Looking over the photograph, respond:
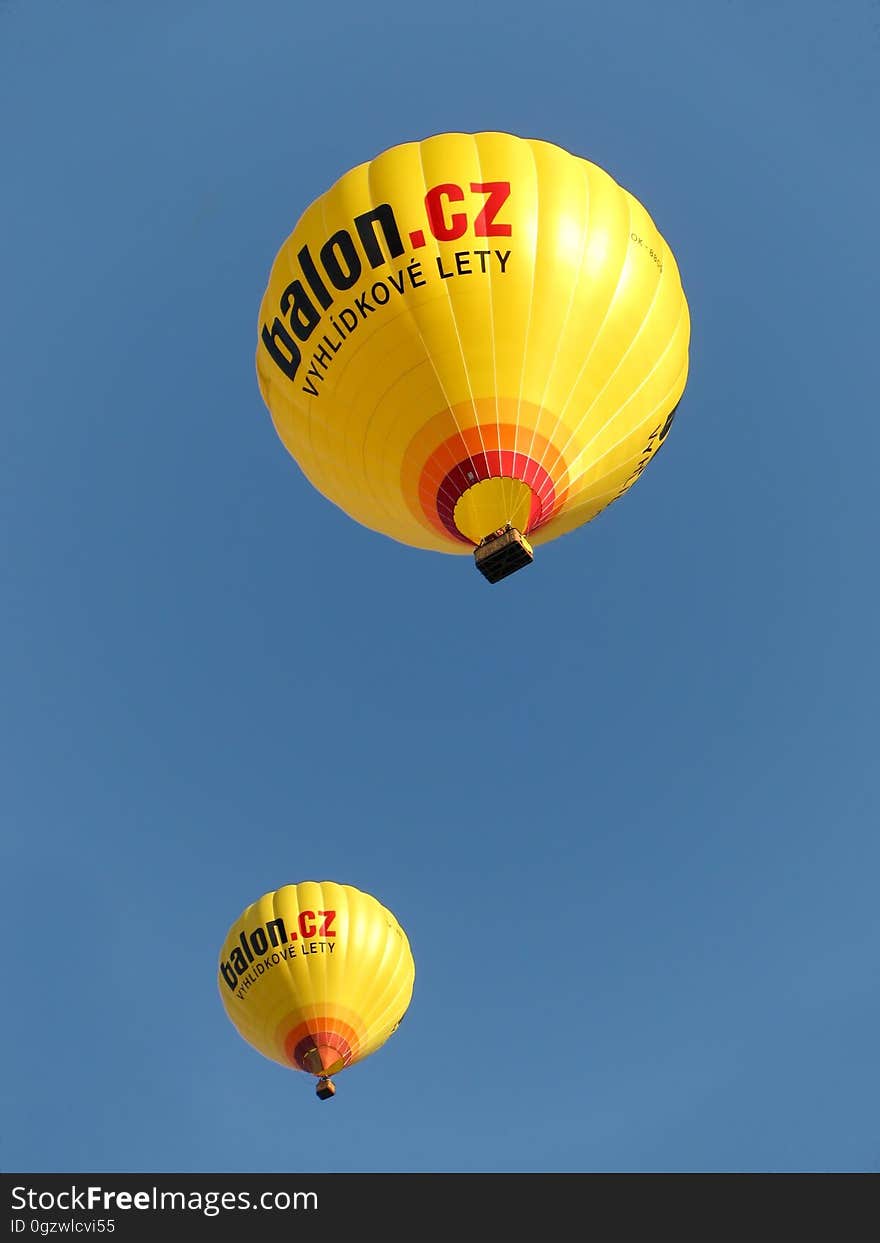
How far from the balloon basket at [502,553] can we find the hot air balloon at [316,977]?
33.3 feet

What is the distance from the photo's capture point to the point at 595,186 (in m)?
13.3

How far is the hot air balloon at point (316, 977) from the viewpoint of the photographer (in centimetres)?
1864

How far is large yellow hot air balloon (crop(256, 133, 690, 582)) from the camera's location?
12172mm

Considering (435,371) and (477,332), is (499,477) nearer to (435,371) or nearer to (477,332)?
(435,371)

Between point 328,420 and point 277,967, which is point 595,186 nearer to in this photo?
point 328,420

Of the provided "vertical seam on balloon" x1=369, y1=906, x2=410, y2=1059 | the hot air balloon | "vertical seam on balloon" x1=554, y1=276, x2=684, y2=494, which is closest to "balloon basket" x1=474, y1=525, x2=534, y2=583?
"vertical seam on balloon" x1=554, y1=276, x2=684, y2=494

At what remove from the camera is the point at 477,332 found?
12.1 m

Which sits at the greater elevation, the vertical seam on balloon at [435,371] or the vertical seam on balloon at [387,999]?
the vertical seam on balloon at [435,371]

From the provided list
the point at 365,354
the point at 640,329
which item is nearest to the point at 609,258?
the point at 640,329

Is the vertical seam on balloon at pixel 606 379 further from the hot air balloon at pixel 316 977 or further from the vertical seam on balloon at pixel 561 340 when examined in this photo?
the hot air balloon at pixel 316 977

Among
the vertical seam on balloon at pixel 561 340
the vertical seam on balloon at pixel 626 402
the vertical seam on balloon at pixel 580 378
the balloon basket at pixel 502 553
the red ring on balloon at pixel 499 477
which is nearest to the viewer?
the balloon basket at pixel 502 553

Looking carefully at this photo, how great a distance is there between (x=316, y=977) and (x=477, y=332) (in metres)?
12.5

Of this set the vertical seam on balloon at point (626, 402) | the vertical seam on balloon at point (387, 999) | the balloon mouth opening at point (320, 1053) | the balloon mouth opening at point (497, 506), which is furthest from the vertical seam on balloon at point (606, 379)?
the balloon mouth opening at point (320, 1053)

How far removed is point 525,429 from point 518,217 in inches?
103
